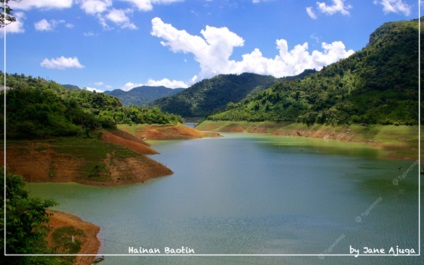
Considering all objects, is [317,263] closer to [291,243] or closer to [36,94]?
[291,243]

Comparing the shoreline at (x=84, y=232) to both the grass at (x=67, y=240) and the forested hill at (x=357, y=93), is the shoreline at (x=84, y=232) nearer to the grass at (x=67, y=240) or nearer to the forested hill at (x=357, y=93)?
the grass at (x=67, y=240)

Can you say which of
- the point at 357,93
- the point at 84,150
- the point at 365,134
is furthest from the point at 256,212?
the point at 357,93

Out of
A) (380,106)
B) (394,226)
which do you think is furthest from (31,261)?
(380,106)

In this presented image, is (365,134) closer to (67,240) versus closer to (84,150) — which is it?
(84,150)

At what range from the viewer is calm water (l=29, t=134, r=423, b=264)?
70.5ft

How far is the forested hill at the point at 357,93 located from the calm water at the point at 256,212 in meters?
52.3

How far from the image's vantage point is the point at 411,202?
3175cm

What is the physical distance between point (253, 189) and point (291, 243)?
Result: 1588cm

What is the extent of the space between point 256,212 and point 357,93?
10665 centimetres

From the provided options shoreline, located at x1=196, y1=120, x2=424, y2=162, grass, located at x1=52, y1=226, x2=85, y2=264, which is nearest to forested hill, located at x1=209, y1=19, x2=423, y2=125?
shoreline, located at x1=196, y1=120, x2=424, y2=162

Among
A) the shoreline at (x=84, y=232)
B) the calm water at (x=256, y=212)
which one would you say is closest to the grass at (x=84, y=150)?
the calm water at (x=256, y=212)

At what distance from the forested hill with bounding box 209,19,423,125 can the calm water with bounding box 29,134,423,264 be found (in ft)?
172

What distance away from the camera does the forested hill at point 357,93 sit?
98.9 metres

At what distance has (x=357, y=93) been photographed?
124m
